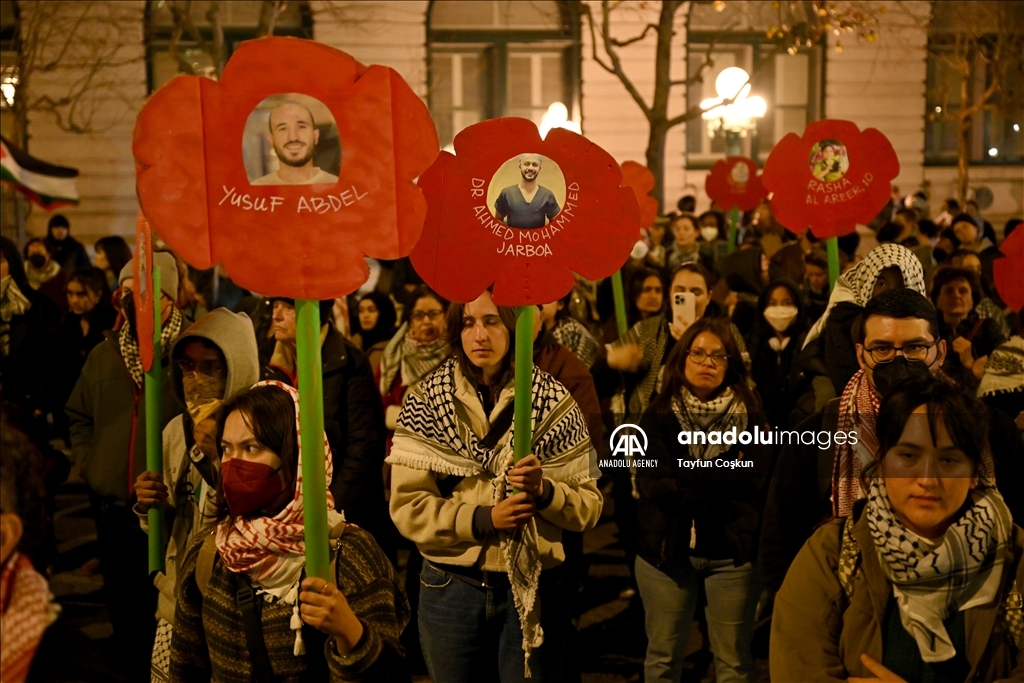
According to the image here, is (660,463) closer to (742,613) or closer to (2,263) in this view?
(742,613)

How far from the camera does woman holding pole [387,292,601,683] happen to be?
331 centimetres

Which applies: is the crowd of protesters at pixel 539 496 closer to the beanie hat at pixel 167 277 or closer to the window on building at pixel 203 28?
the beanie hat at pixel 167 277

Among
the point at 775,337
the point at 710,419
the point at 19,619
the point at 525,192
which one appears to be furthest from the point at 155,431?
the point at 775,337

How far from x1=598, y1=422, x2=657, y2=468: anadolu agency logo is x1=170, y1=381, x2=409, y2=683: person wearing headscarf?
1.65 meters

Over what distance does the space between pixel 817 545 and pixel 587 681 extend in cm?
282

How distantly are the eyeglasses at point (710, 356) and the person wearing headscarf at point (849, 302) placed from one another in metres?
0.40

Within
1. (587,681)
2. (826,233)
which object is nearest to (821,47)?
(826,233)

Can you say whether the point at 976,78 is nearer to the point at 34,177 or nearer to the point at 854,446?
the point at 34,177

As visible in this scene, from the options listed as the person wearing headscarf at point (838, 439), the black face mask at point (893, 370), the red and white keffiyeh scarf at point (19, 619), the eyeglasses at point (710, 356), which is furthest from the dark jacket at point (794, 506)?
the red and white keffiyeh scarf at point (19, 619)

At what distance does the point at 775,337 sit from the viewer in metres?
6.35

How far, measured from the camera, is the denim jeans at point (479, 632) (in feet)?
11.1

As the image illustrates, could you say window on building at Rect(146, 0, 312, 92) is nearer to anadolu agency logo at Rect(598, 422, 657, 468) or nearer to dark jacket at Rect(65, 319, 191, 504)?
dark jacket at Rect(65, 319, 191, 504)

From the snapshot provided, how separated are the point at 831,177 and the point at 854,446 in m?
2.63

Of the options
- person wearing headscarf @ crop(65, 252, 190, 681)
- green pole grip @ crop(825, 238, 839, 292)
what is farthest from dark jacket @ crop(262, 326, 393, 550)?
green pole grip @ crop(825, 238, 839, 292)
